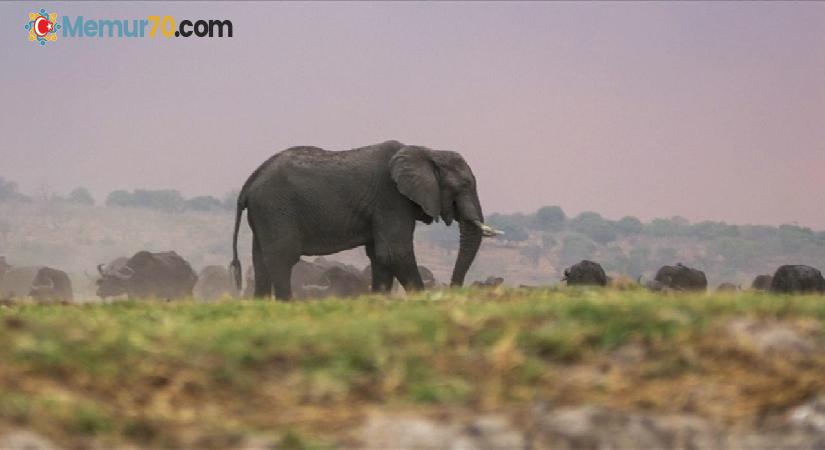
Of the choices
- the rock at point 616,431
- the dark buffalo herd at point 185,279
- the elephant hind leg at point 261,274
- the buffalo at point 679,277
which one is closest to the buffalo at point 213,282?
the dark buffalo herd at point 185,279

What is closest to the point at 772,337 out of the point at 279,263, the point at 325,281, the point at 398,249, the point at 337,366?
the point at 337,366

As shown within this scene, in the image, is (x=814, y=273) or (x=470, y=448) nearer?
(x=470, y=448)

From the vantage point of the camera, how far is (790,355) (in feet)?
36.1

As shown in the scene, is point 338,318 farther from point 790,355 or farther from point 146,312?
point 790,355

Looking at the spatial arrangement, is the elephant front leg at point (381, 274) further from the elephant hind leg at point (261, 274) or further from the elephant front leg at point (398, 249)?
the elephant hind leg at point (261, 274)

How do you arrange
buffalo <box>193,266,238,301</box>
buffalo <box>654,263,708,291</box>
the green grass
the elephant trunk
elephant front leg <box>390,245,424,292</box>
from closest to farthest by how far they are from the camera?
the green grass, elephant front leg <box>390,245,424,292</box>, the elephant trunk, buffalo <box>654,263,708,291</box>, buffalo <box>193,266,238,301</box>

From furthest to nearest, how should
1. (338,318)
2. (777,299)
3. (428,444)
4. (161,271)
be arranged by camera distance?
(161,271)
(777,299)
(338,318)
(428,444)

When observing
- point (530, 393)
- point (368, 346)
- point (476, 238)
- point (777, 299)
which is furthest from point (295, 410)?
point (476, 238)

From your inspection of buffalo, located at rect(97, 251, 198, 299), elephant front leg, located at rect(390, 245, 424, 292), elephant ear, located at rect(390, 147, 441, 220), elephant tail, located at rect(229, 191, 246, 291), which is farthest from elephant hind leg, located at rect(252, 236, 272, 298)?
buffalo, located at rect(97, 251, 198, 299)

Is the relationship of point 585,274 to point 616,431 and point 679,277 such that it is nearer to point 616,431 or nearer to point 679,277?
point 679,277

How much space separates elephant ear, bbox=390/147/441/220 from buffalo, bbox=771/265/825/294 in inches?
257

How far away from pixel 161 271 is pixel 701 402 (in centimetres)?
3220

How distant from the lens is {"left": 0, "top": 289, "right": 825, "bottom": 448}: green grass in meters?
9.09

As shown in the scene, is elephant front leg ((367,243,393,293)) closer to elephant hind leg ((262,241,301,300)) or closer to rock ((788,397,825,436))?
elephant hind leg ((262,241,301,300))
